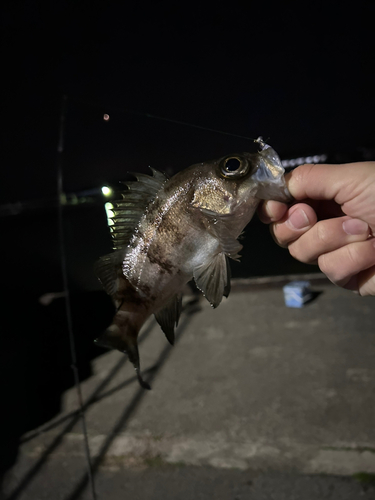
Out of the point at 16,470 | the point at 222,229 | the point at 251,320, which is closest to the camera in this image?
the point at 222,229

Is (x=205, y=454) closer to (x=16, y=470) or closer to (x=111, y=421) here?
(x=111, y=421)

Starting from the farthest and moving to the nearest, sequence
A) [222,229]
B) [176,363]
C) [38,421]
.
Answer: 1. [176,363]
2. [38,421]
3. [222,229]

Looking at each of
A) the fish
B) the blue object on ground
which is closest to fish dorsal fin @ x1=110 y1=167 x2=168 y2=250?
the fish

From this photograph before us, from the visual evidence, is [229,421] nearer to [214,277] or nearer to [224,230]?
[214,277]

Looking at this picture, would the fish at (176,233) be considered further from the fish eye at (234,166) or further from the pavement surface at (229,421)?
the pavement surface at (229,421)

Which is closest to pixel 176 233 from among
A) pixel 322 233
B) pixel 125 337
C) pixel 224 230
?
pixel 224 230

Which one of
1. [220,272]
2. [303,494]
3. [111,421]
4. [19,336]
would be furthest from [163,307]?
[19,336]

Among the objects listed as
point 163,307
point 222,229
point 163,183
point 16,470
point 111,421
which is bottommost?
point 16,470
